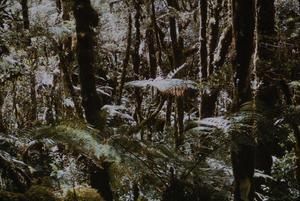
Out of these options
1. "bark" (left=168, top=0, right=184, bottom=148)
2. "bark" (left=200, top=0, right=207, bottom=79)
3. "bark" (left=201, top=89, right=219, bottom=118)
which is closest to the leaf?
"bark" (left=168, top=0, right=184, bottom=148)

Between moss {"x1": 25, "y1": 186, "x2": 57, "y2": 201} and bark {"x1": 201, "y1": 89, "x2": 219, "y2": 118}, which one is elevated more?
bark {"x1": 201, "y1": 89, "x2": 219, "y2": 118}

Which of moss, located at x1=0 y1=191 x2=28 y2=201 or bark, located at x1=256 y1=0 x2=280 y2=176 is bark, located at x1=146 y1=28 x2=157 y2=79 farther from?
moss, located at x1=0 y1=191 x2=28 y2=201

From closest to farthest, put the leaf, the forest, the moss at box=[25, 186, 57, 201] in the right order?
the moss at box=[25, 186, 57, 201] → the forest → the leaf

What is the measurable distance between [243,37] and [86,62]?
1594 mm

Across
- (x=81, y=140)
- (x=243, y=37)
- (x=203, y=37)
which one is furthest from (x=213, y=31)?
(x=81, y=140)

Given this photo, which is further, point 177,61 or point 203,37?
point 177,61

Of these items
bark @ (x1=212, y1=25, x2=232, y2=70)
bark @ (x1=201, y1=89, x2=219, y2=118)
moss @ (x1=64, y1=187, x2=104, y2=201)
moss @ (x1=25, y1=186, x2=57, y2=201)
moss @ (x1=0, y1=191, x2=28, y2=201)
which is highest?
bark @ (x1=212, y1=25, x2=232, y2=70)

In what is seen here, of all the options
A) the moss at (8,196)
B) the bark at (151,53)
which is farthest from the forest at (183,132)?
the bark at (151,53)

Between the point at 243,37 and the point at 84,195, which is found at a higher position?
the point at 243,37

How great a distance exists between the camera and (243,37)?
2.91m

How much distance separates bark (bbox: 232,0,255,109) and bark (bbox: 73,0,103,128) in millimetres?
1427

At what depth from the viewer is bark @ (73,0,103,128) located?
397 centimetres

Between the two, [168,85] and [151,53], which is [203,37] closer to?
[168,85]

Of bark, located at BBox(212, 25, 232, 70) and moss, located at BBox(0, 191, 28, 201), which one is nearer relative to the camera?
moss, located at BBox(0, 191, 28, 201)
